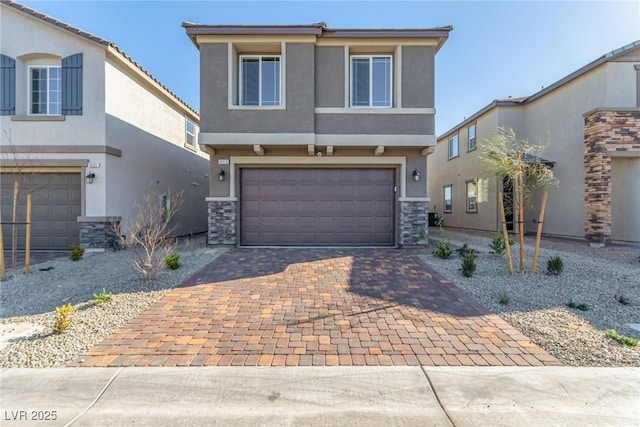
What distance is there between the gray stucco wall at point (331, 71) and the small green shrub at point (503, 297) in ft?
21.8

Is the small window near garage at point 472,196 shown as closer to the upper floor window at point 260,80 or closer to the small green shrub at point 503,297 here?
the upper floor window at point 260,80

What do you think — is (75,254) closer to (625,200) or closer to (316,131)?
(316,131)

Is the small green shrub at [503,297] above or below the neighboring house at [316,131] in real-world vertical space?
below

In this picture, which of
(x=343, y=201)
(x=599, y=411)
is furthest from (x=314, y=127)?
(x=599, y=411)

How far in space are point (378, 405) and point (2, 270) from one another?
25.7 ft

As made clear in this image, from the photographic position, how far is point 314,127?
920cm

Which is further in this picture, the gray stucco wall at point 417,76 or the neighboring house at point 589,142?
the neighboring house at point 589,142

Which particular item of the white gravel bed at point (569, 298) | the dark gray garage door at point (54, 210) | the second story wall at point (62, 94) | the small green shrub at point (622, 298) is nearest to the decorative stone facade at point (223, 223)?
the second story wall at point (62, 94)

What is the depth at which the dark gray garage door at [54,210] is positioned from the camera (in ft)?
30.6

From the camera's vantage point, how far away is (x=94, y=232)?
9.12 m

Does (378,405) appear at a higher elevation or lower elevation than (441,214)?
lower

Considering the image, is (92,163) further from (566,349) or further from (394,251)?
(566,349)

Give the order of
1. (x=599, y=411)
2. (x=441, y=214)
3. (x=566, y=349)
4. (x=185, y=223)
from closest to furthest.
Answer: (x=599, y=411) → (x=566, y=349) → (x=185, y=223) → (x=441, y=214)

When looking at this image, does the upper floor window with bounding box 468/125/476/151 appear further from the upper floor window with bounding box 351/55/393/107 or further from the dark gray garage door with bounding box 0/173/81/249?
the dark gray garage door with bounding box 0/173/81/249
